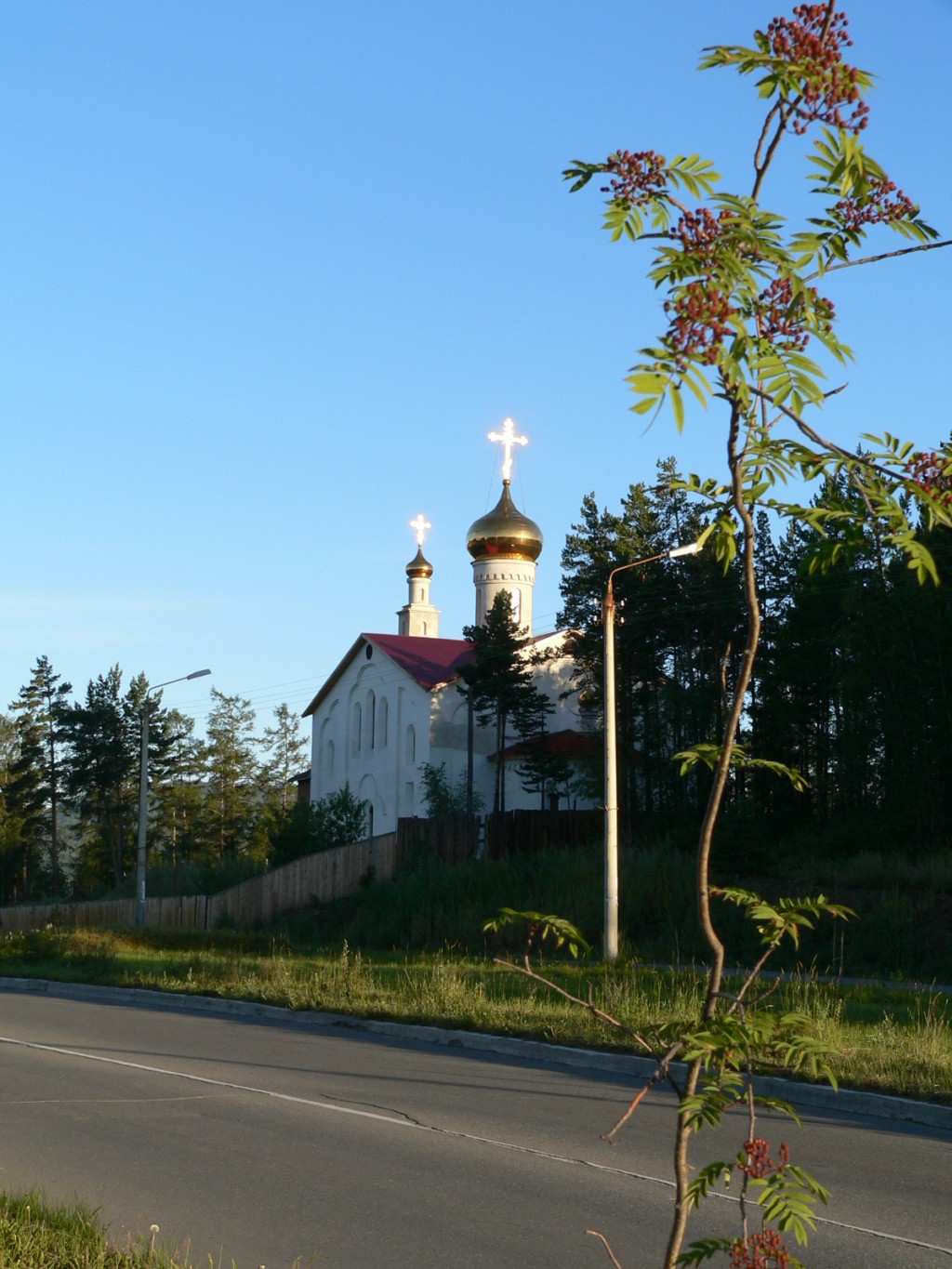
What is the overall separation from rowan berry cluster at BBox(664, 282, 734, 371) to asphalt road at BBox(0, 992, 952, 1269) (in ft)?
16.2

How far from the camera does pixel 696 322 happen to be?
9.07ft

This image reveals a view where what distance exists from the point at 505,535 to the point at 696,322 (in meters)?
61.2

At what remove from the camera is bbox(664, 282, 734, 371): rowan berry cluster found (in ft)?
8.95

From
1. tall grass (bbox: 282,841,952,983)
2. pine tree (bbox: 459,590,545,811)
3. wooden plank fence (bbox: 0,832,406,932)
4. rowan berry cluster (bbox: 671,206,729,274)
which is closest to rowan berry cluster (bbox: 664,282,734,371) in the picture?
rowan berry cluster (bbox: 671,206,729,274)

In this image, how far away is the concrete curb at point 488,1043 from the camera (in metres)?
11.0

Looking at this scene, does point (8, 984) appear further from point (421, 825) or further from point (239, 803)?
point (239, 803)

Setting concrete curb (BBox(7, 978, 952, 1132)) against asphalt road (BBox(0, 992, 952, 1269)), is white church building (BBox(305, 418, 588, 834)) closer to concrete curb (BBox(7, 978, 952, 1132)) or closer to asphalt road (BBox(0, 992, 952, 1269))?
concrete curb (BBox(7, 978, 952, 1132))

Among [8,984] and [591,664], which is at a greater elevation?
[591,664]

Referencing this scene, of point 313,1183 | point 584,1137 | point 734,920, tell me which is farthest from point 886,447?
point 734,920

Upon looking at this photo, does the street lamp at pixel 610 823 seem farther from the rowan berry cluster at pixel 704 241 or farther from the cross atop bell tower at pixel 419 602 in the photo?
the cross atop bell tower at pixel 419 602

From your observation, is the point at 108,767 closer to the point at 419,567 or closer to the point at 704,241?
the point at 419,567

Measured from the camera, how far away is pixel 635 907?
3011 cm

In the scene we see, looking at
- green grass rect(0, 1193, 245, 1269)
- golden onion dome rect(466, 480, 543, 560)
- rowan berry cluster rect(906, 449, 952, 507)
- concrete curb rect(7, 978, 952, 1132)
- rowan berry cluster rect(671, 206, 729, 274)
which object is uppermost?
golden onion dome rect(466, 480, 543, 560)

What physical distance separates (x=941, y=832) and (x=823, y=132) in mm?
36491
